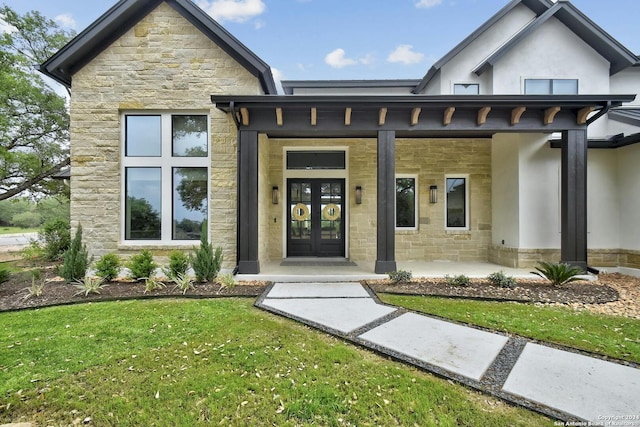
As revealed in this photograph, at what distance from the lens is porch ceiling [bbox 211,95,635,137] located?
562cm

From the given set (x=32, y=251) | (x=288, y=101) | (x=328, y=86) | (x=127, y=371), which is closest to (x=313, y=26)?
(x=328, y=86)

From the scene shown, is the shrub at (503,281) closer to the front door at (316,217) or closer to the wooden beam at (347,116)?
the front door at (316,217)

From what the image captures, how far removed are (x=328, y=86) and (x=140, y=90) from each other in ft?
20.2

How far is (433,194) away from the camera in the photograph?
8250mm

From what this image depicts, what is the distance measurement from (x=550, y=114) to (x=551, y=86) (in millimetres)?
3089

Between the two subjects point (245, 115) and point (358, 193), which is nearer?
point (245, 115)

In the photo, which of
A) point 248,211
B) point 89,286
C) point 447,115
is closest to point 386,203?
point 447,115

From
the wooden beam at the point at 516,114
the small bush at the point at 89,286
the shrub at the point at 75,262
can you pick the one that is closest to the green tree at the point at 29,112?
the shrub at the point at 75,262

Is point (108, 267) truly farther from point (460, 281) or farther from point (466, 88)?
point (466, 88)

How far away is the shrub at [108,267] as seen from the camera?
18.1 feet

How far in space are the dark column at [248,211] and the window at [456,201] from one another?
5.76m

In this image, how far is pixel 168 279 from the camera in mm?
5633

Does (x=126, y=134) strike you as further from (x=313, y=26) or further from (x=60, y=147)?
(x=313, y=26)

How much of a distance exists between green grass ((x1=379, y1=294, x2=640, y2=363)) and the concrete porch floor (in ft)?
4.75
